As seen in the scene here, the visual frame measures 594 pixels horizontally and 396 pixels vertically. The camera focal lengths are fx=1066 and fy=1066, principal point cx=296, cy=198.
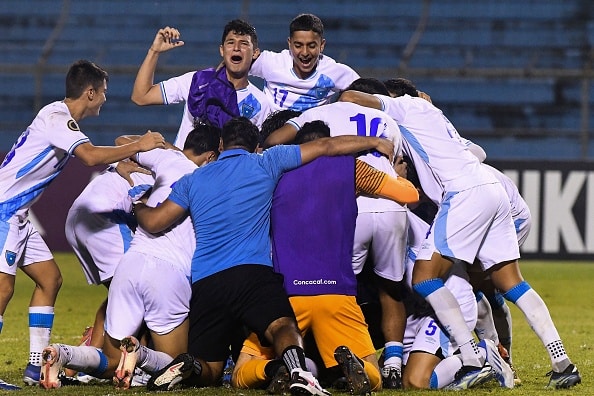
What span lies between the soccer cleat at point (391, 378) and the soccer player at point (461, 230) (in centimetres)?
39

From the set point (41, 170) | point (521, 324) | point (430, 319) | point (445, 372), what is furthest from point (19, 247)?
point (521, 324)

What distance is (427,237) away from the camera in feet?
21.2

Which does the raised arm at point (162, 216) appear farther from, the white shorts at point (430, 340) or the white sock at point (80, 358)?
the white shorts at point (430, 340)

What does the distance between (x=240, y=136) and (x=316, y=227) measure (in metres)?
0.70

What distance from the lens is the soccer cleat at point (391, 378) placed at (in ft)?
20.6

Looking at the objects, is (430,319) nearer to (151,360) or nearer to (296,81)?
(151,360)

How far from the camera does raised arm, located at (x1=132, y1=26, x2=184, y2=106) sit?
746cm

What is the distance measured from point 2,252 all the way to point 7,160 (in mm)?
577

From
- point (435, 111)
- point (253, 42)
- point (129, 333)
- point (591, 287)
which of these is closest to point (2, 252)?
point (129, 333)

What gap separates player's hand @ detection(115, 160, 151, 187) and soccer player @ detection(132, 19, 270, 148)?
2.85 feet

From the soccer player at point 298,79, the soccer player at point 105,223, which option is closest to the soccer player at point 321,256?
the soccer player at point 105,223

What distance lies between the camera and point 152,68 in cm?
759

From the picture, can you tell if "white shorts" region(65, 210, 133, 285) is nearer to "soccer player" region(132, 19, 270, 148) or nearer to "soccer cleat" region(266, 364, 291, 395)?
"soccer player" region(132, 19, 270, 148)

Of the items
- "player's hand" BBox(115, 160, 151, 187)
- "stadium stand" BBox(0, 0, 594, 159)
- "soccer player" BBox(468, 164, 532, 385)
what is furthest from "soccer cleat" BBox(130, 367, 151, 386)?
"stadium stand" BBox(0, 0, 594, 159)
